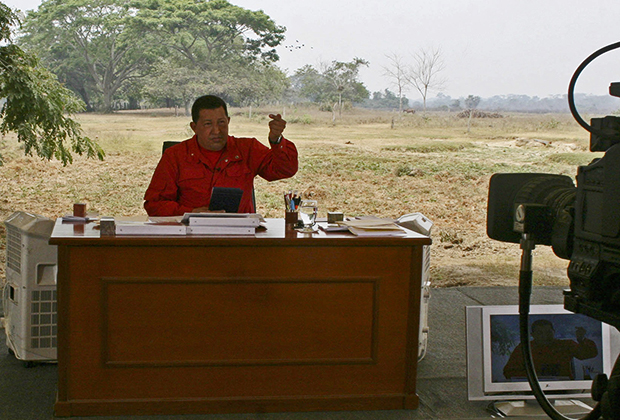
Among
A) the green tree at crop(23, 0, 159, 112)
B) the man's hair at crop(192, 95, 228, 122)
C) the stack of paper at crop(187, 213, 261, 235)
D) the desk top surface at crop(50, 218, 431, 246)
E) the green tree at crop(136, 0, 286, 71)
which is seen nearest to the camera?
the desk top surface at crop(50, 218, 431, 246)

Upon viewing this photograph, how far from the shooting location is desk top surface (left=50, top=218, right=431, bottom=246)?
224 cm

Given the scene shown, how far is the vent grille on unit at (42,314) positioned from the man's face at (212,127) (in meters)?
0.95

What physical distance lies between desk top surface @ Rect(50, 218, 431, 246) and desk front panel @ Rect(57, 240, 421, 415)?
28 millimetres

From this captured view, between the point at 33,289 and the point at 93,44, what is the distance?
3.71 m

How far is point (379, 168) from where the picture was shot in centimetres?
638

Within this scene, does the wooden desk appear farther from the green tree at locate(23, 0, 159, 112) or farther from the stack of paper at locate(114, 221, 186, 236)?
the green tree at locate(23, 0, 159, 112)

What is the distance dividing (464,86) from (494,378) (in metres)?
4.29

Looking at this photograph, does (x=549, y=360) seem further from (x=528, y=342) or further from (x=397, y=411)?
(x=528, y=342)

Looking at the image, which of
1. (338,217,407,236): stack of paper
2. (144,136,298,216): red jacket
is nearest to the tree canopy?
(144,136,298,216): red jacket

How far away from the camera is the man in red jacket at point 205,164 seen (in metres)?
3.00

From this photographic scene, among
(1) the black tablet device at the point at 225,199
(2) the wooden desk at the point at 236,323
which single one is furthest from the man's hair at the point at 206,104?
(2) the wooden desk at the point at 236,323

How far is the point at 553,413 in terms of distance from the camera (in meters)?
1.00

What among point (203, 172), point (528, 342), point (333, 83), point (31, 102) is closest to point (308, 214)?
point (203, 172)

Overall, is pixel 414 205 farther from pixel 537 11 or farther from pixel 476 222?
pixel 537 11
